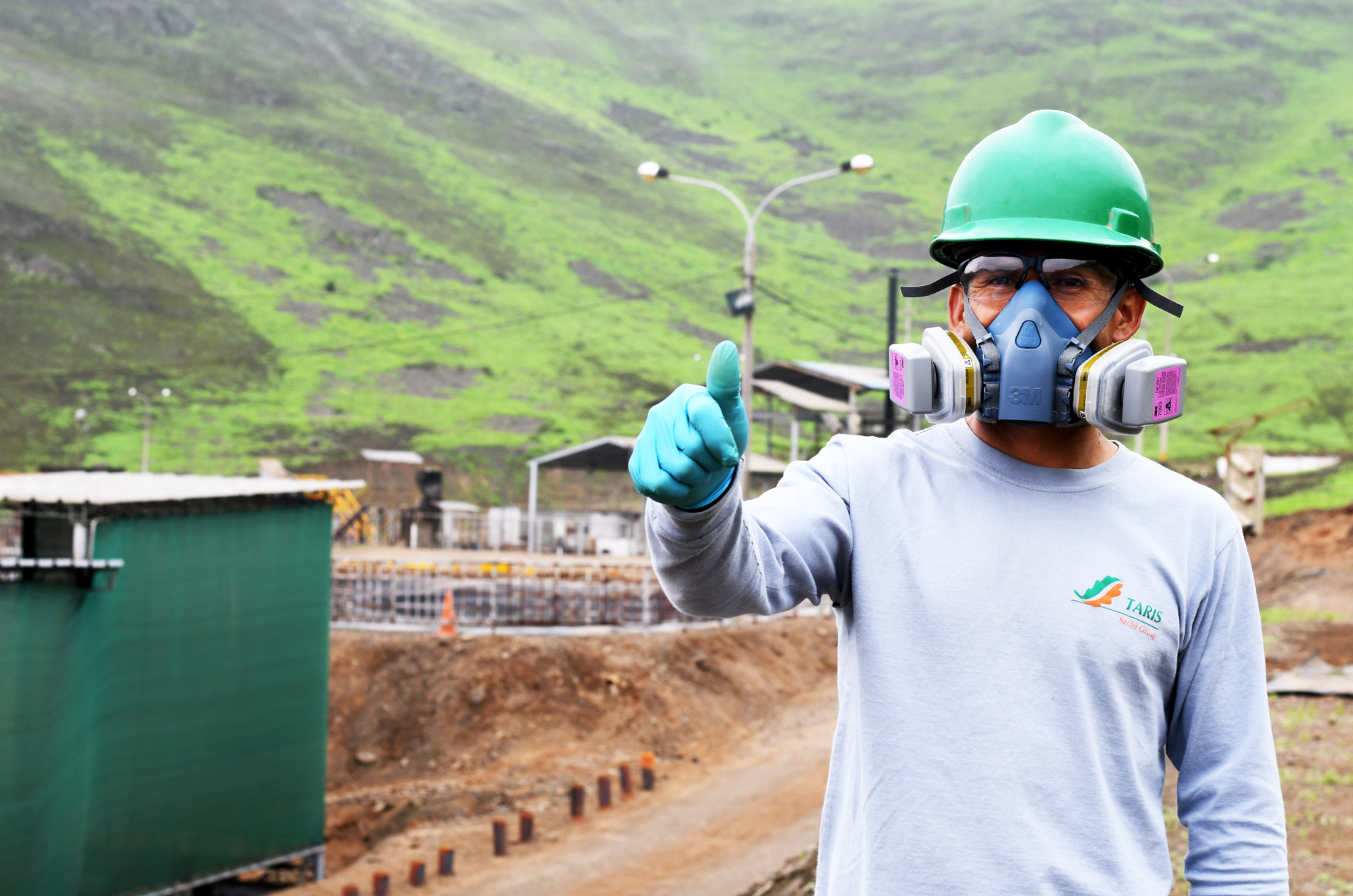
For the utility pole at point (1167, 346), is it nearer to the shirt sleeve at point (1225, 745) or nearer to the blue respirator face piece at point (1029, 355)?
the blue respirator face piece at point (1029, 355)

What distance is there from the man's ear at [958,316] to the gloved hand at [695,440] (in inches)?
30.9

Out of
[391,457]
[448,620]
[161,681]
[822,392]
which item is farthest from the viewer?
[391,457]

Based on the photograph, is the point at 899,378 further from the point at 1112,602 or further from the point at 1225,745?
the point at 1225,745

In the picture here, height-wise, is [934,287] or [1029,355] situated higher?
[934,287]

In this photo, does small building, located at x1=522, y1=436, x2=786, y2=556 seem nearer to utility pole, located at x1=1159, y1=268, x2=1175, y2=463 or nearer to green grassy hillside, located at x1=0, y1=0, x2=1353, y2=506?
utility pole, located at x1=1159, y1=268, x2=1175, y2=463

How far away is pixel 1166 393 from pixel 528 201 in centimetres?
10640

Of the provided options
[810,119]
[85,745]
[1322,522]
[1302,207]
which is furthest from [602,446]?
[810,119]

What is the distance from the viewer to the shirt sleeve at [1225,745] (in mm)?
2045

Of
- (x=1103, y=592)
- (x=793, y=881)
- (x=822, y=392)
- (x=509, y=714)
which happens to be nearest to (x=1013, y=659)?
(x=1103, y=592)

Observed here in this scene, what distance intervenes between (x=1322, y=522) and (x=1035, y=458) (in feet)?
106

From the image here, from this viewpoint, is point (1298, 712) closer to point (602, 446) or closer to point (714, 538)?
point (714, 538)

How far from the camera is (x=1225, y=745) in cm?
208

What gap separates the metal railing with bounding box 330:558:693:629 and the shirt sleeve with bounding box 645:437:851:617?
16.8 m

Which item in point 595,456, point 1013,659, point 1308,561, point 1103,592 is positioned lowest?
point 1308,561
